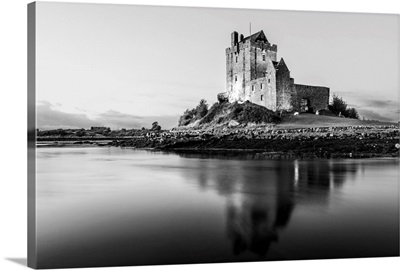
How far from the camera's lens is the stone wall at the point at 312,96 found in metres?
7.42

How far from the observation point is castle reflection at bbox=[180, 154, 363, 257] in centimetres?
634

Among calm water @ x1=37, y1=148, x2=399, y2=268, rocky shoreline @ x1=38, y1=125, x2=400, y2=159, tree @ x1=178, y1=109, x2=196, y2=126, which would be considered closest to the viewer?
calm water @ x1=37, y1=148, x2=399, y2=268

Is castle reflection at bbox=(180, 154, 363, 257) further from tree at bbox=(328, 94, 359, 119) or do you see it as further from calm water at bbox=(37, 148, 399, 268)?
tree at bbox=(328, 94, 359, 119)

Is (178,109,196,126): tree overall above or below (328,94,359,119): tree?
below

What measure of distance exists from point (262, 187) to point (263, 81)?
2408mm

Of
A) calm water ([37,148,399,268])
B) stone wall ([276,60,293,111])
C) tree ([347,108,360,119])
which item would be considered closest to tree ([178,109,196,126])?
calm water ([37,148,399,268])

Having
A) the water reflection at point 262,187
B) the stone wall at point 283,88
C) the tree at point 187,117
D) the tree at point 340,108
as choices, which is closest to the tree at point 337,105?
the tree at point 340,108

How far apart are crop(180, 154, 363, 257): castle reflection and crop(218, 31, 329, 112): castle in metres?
1.09

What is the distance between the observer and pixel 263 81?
8609 mm

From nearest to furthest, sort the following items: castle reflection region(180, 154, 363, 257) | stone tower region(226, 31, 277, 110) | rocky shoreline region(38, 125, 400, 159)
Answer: castle reflection region(180, 154, 363, 257)
stone tower region(226, 31, 277, 110)
rocky shoreline region(38, 125, 400, 159)

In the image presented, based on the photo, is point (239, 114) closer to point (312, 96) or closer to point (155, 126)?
point (312, 96)

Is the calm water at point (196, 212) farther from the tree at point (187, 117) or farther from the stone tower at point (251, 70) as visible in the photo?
the stone tower at point (251, 70)

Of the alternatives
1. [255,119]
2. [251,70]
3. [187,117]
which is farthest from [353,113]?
[187,117]

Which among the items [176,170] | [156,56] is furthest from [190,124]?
[156,56]
